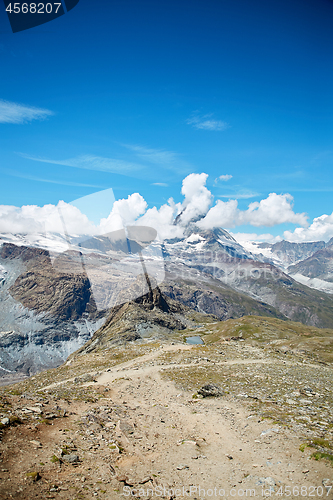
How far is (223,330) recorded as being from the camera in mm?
193625

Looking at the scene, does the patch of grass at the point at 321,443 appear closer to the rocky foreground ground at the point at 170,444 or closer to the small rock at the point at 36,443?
the rocky foreground ground at the point at 170,444

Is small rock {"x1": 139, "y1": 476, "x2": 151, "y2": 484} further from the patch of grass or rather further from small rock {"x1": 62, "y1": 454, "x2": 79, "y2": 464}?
the patch of grass

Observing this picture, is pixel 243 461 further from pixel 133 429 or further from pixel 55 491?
pixel 55 491

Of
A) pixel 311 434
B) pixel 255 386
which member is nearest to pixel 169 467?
pixel 311 434

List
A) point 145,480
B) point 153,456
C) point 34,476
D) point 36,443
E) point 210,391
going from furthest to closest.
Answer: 1. point 210,391
2. point 153,456
3. point 36,443
4. point 145,480
5. point 34,476

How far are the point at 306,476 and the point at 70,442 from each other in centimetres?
1133

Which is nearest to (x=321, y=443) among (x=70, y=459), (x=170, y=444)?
(x=170, y=444)

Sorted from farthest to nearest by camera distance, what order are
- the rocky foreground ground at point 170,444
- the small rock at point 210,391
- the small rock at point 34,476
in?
1. the small rock at point 210,391
2. the rocky foreground ground at point 170,444
3. the small rock at point 34,476

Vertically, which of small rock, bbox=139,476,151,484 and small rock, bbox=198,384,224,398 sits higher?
small rock, bbox=139,476,151,484

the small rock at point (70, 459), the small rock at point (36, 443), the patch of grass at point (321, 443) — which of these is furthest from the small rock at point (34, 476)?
the patch of grass at point (321, 443)

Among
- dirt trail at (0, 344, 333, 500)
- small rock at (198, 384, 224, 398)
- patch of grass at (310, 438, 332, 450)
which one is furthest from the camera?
small rock at (198, 384, 224, 398)

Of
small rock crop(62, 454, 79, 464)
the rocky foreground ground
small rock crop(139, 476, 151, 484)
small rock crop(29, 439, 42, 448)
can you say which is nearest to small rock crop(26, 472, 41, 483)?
the rocky foreground ground

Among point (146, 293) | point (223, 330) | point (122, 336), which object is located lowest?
point (223, 330)

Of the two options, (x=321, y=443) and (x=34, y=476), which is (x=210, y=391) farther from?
(x=34, y=476)
